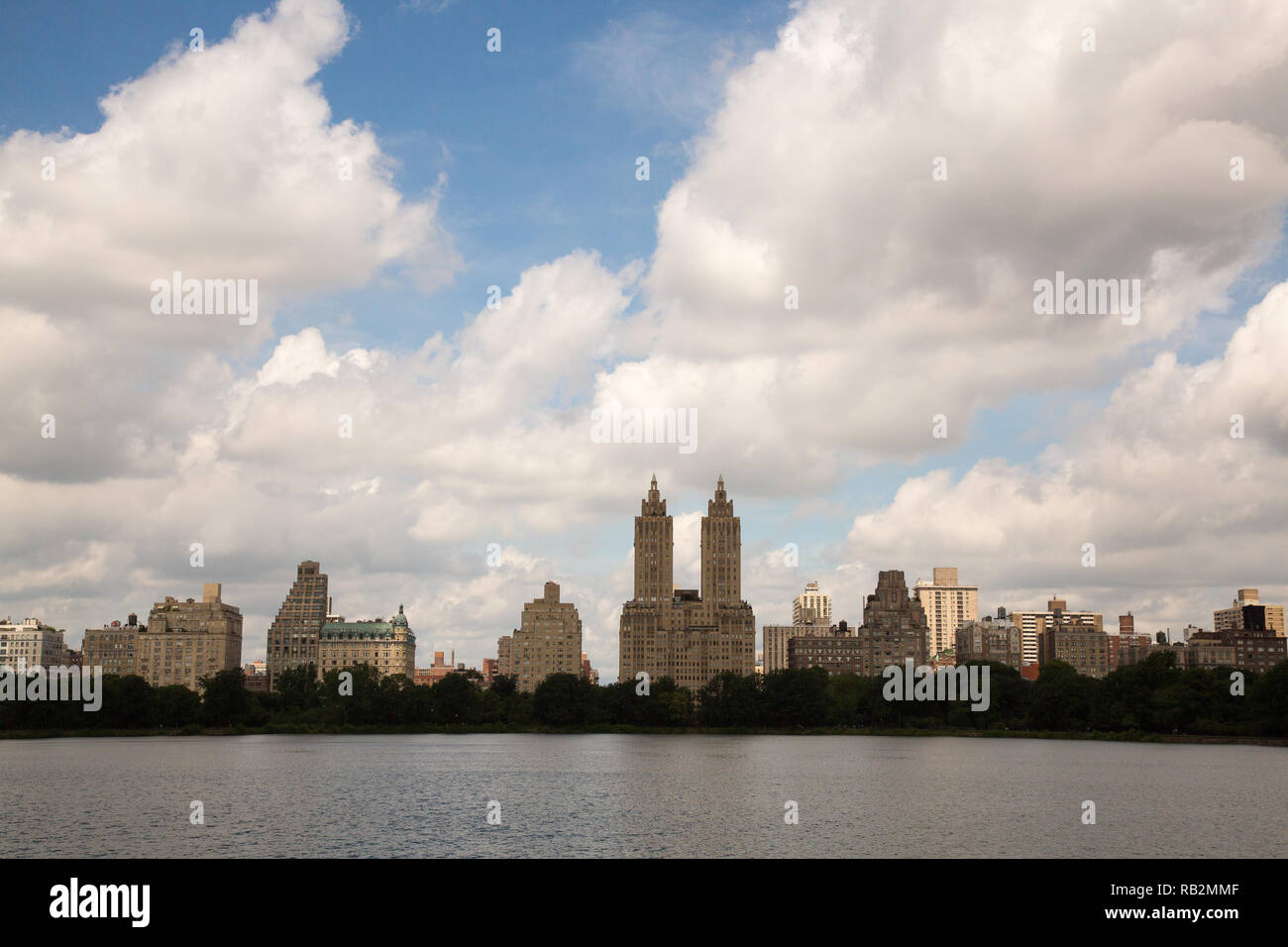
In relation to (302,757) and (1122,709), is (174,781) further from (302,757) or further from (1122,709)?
(1122,709)

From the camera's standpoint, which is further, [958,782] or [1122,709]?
[1122,709]

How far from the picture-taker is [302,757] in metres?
145
